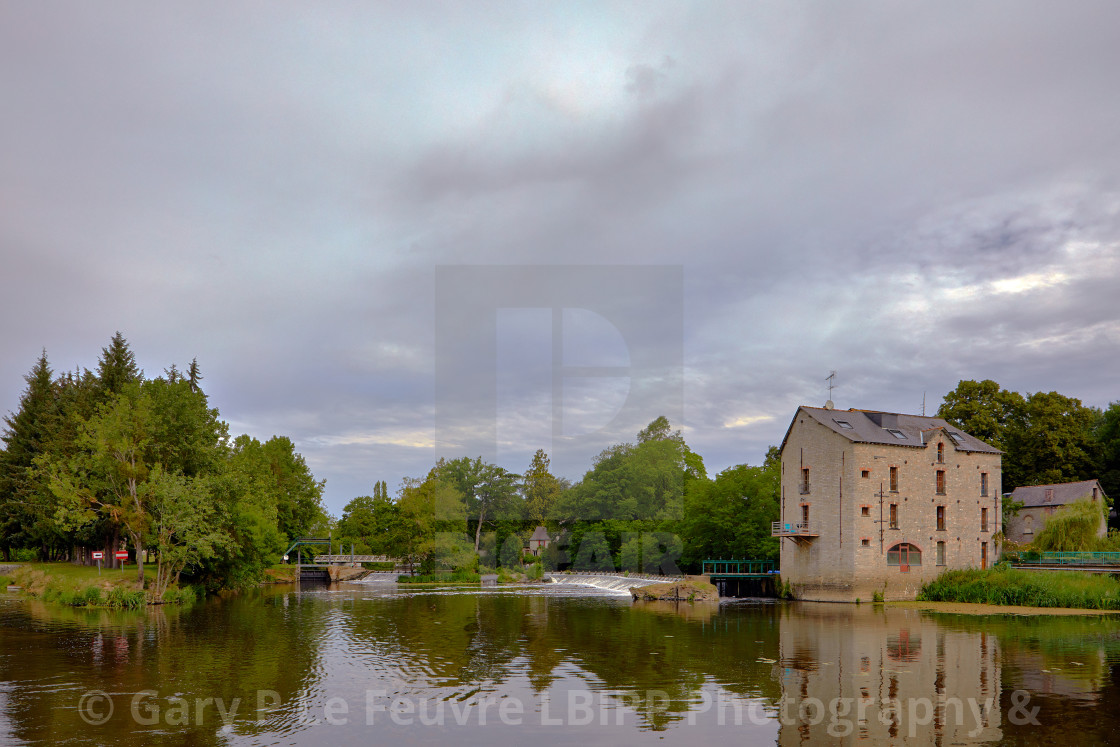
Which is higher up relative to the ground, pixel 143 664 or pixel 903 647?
pixel 143 664

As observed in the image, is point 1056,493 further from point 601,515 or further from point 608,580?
point 601,515

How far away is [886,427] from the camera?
57.1 m

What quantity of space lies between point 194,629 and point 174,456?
19.6 m

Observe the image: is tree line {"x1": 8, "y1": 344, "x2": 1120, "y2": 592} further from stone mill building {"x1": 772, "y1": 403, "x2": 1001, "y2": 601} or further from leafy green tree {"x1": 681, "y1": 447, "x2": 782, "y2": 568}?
stone mill building {"x1": 772, "y1": 403, "x2": 1001, "y2": 601}

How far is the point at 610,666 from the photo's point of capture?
26.0 m

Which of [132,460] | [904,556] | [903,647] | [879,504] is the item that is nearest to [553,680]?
[903,647]

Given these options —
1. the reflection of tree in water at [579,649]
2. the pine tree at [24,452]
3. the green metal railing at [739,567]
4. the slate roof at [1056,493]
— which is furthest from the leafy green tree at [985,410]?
the pine tree at [24,452]

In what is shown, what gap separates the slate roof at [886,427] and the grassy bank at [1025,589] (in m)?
9.36

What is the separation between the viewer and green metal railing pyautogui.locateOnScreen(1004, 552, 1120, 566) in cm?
4931

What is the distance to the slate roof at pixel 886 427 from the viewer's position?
178 ft

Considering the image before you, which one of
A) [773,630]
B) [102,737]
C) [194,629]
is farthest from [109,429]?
[773,630]

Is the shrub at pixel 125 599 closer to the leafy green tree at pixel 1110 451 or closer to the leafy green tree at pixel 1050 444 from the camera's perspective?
the leafy green tree at pixel 1050 444

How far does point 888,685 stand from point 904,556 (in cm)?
3431

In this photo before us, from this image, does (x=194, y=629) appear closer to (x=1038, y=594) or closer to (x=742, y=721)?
(x=742, y=721)
